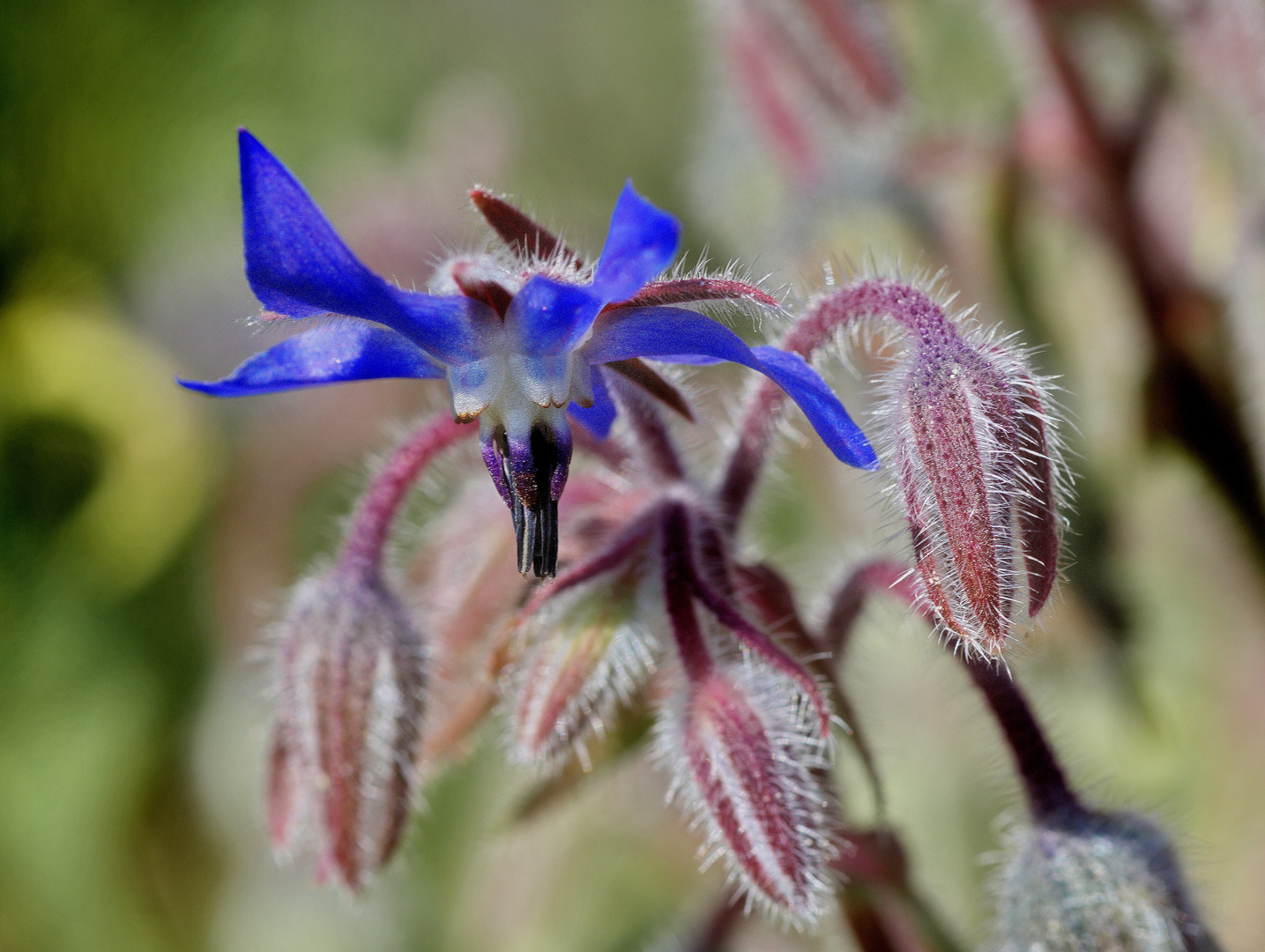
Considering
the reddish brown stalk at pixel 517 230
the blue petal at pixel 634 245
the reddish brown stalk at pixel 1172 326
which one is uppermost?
the reddish brown stalk at pixel 1172 326

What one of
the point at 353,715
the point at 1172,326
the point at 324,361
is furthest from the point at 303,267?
the point at 1172,326

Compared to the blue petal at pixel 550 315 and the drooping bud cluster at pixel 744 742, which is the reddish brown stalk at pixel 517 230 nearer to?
the blue petal at pixel 550 315

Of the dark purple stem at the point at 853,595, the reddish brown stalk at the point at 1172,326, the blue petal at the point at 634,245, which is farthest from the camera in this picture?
the reddish brown stalk at the point at 1172,326

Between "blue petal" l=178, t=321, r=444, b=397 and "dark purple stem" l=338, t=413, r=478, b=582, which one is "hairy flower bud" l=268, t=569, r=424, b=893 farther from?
"blue petal" l=178, t=321, r=444, b=397

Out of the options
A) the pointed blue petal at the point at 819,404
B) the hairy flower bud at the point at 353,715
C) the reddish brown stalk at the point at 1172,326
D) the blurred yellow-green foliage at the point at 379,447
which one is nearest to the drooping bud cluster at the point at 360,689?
the hairy flower bud at the point at 353,715

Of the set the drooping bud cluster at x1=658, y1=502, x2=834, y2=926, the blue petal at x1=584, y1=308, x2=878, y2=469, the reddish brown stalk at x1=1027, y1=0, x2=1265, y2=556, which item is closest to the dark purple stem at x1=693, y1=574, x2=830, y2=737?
the drooping bud cluster at x1=658, y1=502, x2=834, y2=926

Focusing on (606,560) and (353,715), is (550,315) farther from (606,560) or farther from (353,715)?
(353,715)

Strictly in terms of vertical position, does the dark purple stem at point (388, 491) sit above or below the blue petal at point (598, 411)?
above

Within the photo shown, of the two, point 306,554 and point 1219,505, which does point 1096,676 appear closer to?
point 1219,505
